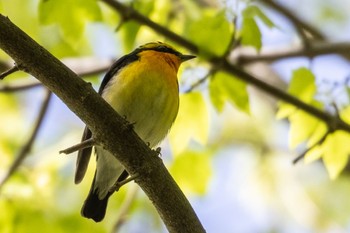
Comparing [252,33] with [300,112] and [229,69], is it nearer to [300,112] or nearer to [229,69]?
[229,69]

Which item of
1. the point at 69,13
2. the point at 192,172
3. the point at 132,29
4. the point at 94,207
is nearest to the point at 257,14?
the point at 132,29

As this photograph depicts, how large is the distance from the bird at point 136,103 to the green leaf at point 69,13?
15.1 inches

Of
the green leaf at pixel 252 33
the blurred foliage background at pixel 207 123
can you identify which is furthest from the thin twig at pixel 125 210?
the green leaf at pixel 252 33

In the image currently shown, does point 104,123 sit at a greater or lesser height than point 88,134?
lesser

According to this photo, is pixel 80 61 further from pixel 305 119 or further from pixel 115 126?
pixel 115 126

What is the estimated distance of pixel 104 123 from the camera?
3029mm

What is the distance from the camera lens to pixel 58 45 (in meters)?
5.82

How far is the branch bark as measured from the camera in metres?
2.91

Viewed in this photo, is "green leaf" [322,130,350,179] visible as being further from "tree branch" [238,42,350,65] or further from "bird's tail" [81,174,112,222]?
"bird's tail" [81,174,112,222]

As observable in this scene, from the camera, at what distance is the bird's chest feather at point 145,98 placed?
4.31 metres

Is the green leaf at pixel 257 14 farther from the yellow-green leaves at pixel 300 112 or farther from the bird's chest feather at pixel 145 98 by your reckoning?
the bird's chest feather at pixel 145 98

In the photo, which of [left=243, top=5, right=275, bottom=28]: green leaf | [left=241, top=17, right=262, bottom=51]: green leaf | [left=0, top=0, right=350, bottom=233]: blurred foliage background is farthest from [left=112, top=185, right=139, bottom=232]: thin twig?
[left=243, top=5, right=275, bottom=28]: green leaf

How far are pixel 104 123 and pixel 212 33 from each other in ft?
5.34

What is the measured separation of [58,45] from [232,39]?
6.34ft
